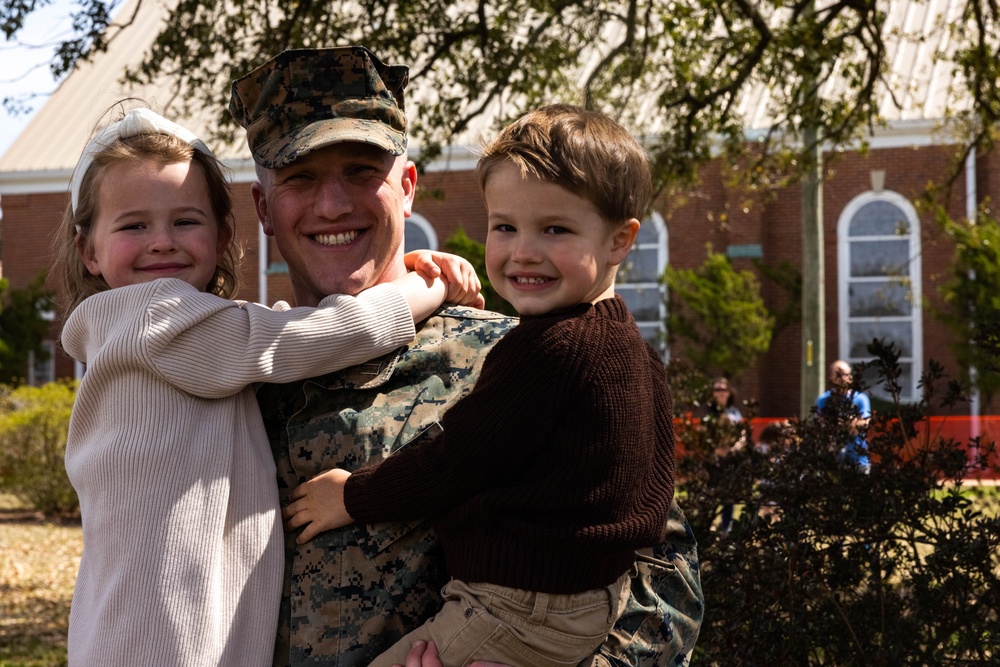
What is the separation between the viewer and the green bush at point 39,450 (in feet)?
50.6

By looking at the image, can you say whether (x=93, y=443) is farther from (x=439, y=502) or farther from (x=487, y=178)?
(x=487, y=178)

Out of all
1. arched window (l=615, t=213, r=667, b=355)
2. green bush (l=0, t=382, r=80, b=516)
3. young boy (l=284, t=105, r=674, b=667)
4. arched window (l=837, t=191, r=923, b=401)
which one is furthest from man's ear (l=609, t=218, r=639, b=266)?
arched window (l=837, t=191, r=923, b=401)

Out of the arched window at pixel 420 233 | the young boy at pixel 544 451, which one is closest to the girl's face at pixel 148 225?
→ the young boy at pixel 544 451

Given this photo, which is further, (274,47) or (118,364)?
(274,47)

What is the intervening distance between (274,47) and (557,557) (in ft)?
22.1

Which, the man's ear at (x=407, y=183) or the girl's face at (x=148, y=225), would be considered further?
the man's ear at (x=407, y=183)

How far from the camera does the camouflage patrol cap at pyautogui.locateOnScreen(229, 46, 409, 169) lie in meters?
2.44

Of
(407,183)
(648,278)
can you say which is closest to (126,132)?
(407,183)

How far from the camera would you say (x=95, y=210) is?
8.04ft

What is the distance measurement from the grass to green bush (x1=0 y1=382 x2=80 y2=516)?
14.7 inches

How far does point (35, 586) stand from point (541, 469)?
35.9 ft

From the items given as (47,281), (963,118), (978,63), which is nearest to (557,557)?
(47,281)

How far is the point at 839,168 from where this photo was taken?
24.4m

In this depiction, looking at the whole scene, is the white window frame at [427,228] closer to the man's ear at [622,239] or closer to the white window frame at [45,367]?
the white window frame at [45,367]
